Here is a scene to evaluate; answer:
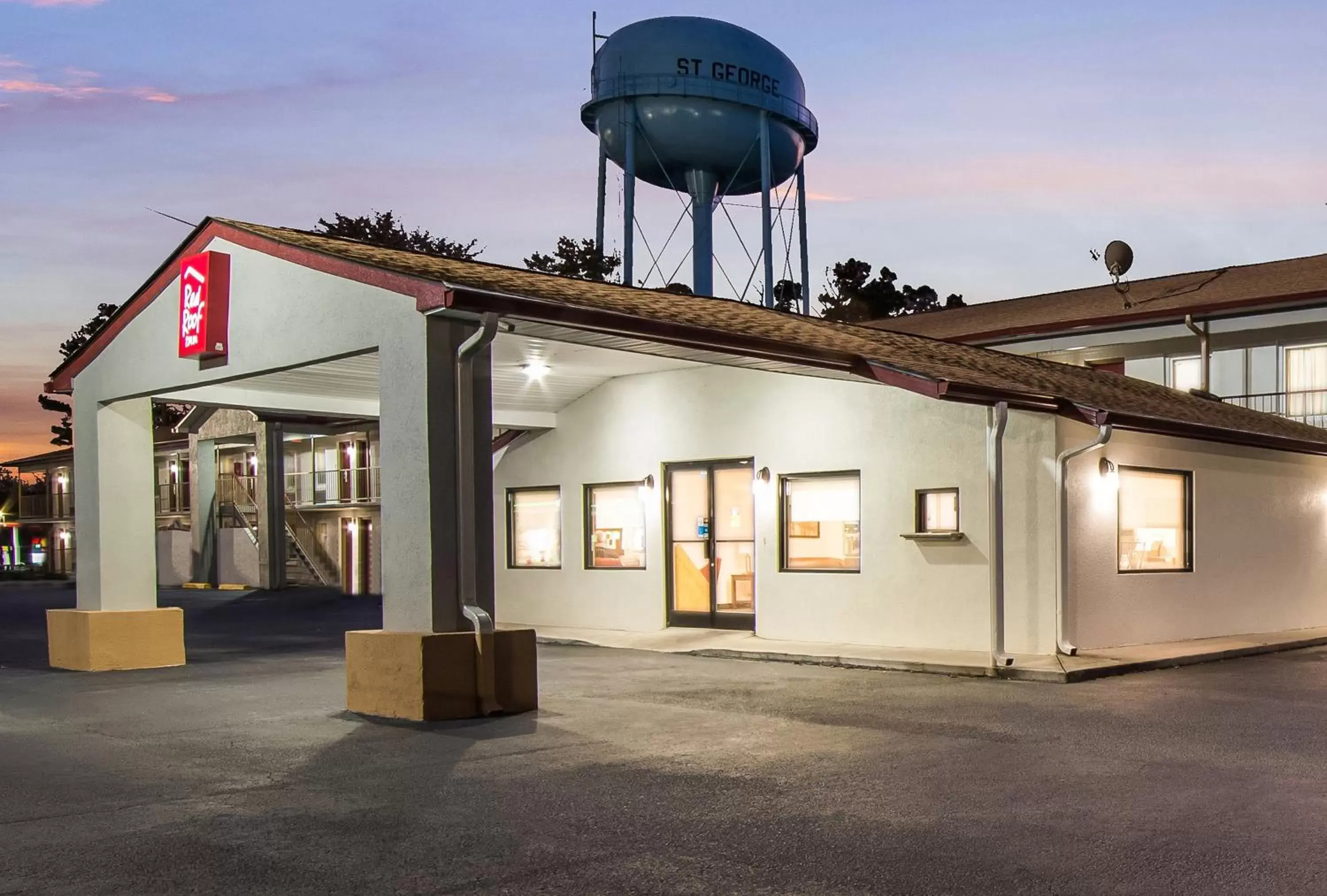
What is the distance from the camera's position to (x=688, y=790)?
739 centimetres

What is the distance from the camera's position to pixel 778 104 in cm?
2808

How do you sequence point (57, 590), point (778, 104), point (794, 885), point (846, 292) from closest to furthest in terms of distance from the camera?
point (794, 885) → point (778, 104) → point (57, 590) → point (846, 292)

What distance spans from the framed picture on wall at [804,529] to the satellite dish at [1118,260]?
14.4 meters

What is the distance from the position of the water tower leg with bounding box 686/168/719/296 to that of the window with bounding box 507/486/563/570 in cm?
1022

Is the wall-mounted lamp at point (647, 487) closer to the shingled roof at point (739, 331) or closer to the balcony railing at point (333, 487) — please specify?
the shingled roof at point (739, 331)

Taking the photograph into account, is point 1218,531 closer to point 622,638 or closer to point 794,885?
point 622,638

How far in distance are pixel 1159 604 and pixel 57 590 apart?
35870 mm

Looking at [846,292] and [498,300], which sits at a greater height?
[846,292]

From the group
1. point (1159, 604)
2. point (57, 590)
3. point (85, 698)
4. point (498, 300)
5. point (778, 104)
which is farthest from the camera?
point (57, 590)

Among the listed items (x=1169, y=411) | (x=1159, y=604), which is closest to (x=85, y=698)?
(x=1159, y=604)

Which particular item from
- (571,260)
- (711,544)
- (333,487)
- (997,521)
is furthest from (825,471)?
(571,260)

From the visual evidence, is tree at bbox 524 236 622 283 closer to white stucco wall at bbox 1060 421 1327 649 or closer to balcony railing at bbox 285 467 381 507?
balcony railing at bbox 285 467 381 507

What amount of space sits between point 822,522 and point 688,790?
915 cm

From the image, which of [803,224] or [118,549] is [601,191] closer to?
[803,224]
